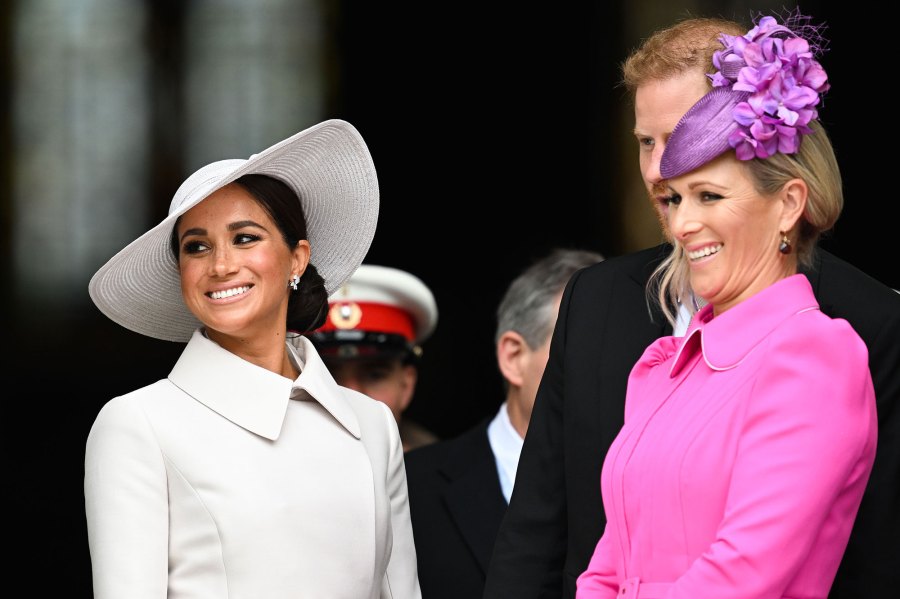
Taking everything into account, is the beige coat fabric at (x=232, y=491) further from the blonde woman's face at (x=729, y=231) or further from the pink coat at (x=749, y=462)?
the blonde woman's face at (x=729, y=231)

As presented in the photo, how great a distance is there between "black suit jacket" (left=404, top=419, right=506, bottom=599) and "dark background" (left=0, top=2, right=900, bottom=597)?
2646mm

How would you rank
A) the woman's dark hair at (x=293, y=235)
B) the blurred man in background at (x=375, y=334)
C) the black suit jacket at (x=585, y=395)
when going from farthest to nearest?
the blurred man in background at (x=375, y=334), the woman's dark hair at (x=293, y=235), the black suit jacket at (x=585, y=395)

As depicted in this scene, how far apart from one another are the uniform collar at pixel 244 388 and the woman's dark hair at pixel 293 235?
159 mm

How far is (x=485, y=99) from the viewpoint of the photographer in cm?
637

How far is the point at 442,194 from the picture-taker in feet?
21.7

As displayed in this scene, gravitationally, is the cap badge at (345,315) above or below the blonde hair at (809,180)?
below

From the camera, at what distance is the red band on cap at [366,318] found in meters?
4.18

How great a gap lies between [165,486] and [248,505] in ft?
0.46

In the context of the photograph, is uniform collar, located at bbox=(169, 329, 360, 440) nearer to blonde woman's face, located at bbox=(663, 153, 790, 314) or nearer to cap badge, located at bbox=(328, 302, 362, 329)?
blonde woman's face, located at bbox=(663, 153, 790, 314)

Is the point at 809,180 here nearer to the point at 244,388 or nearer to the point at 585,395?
the point at 585,395

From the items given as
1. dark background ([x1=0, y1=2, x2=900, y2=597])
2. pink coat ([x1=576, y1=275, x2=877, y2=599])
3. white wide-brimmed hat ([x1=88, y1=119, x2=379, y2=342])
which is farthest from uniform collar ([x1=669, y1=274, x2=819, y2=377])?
dark background ([x1=0, y1=2, x2=900, y2=597])

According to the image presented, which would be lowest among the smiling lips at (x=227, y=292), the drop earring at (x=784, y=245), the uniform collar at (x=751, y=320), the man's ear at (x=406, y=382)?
the man's ear at (x=406, y=382)

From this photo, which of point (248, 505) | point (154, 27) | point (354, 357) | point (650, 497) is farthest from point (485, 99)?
point (650, 497)

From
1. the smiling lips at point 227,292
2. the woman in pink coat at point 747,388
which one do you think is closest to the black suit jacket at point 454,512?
the smiling lips at point 227,292
